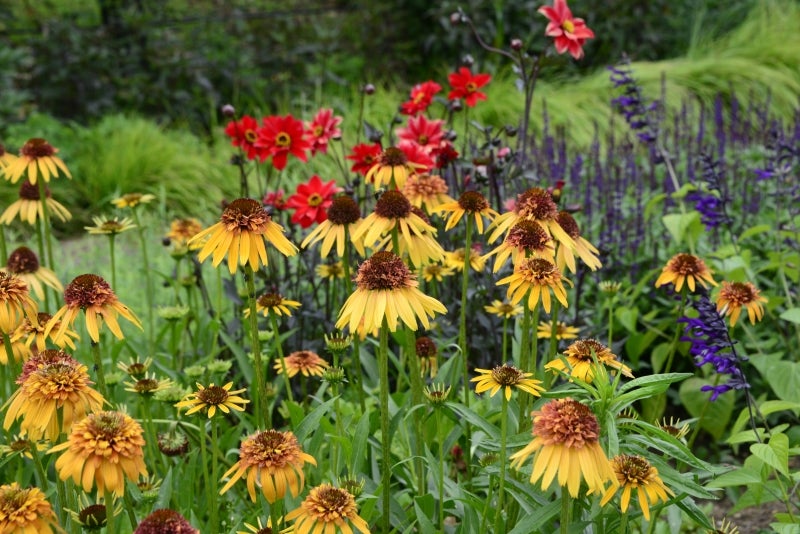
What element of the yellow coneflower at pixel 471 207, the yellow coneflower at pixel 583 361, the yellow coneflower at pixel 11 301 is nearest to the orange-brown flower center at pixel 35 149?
the yellow coneflower at pixel 11 301

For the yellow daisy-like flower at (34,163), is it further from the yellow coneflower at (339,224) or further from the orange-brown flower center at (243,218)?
the orange-brown flower center at (243,218)

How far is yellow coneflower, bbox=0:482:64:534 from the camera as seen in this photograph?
1142 millimetres


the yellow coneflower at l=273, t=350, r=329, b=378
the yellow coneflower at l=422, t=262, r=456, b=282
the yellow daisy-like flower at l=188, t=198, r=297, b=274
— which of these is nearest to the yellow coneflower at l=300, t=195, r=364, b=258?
the yellow coneflower at l=273, t=350, r=329, b=378

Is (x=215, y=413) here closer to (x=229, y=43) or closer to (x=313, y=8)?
(x=229, y=43)

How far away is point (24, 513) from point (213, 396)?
0.41m

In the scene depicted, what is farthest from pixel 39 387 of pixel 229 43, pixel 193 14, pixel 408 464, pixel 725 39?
pixel 725 39

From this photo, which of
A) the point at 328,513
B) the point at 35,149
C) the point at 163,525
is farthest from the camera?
the point at 35,149

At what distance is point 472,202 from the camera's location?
6.03ft

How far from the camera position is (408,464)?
2.10 metres

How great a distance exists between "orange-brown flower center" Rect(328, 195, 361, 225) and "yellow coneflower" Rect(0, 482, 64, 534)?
0.89 m

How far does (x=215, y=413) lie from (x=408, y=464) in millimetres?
709

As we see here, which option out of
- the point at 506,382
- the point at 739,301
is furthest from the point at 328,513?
the point at 739,301

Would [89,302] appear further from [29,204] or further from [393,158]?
[29,204]

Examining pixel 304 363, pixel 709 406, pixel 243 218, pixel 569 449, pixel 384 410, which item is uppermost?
pixel 243 218
